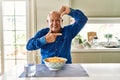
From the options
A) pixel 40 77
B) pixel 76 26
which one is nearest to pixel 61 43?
pixel 76 26

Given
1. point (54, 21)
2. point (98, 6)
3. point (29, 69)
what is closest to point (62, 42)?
point (54, 21)

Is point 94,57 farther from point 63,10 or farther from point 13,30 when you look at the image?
point 13,30

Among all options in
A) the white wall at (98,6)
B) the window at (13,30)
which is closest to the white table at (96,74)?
the white wall at (98,6)

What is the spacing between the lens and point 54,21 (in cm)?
226

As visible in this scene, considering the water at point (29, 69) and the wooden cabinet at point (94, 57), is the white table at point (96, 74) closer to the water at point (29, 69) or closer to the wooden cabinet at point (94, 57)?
the water at point (29, 69)

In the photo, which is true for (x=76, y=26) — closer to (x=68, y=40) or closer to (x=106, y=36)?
(x=68, y=40)

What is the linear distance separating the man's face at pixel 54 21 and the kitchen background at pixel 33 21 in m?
1.23

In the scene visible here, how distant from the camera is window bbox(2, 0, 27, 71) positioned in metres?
3.72

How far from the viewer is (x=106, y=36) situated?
3.95 m

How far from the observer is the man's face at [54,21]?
2255mm

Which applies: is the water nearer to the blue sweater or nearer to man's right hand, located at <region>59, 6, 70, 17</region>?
the blue sweater

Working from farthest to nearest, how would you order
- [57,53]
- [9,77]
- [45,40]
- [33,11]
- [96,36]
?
[96,36]
[33,11]
[57,53]
[45,40]
[9,77]

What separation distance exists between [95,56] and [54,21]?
57.8 inches

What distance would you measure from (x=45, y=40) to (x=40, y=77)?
589 mm
